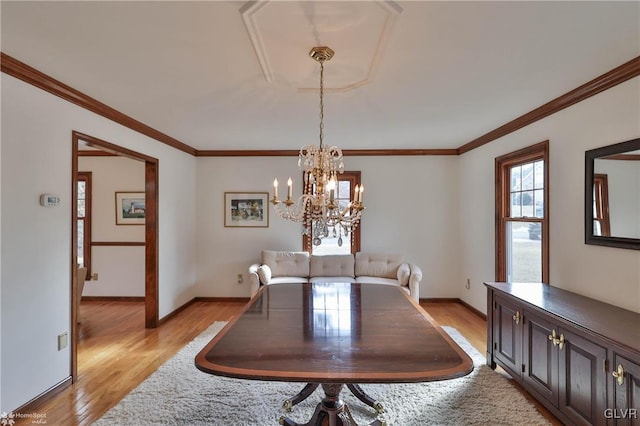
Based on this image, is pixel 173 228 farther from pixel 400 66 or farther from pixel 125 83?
pixel 400 66

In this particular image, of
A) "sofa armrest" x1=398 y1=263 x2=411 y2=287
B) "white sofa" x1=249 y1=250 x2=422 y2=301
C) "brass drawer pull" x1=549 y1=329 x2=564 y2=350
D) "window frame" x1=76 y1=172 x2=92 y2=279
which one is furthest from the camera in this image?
"window frame" x1=76 y1=172 x2=92 y2=279

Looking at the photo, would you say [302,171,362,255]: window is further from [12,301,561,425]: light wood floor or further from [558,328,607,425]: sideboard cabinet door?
[558,328,607,425]: sideboard cabinet door

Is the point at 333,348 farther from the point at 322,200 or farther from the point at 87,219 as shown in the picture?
the point at 87,219

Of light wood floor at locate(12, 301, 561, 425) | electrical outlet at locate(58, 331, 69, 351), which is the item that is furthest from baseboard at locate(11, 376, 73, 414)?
electrical outlet at locate(58, 331, 69, 351)

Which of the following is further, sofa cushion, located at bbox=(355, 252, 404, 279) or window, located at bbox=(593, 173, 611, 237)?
sofa cushion, located at bbox=(355, 252, 404, 279)

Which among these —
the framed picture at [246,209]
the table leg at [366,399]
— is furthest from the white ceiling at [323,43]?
the table leg at [366,399]

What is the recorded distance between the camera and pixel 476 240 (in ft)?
14.7

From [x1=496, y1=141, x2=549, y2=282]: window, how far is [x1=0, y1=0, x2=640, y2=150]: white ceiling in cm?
65

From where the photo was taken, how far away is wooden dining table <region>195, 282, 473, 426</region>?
1.28 metres

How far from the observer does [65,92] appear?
2521mm

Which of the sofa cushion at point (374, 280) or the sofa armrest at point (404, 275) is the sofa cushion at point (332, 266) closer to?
the sofa cushion at point (374, 280)

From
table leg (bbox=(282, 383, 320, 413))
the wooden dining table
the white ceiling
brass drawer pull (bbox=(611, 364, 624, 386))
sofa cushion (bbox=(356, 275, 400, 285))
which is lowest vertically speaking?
table leg (bbox=(282, 383, 320, 413))

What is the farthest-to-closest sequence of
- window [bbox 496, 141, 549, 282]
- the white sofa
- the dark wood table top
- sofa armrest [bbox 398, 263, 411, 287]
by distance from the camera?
the white sofa
sofa armrest [bbox 398, 263, 411, 287]
window [bbox 496, 141, 549, 282]
the dark wood table top

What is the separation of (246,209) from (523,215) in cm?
389
